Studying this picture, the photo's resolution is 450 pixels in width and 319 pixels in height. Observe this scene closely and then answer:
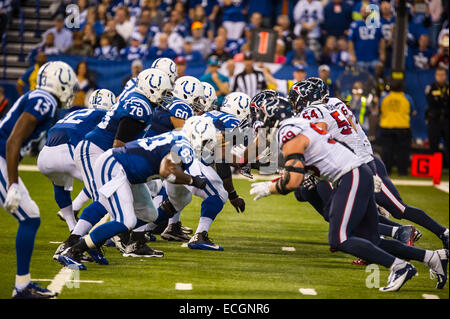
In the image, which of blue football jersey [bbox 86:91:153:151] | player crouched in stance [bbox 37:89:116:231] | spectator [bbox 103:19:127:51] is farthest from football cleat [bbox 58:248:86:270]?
spectator [bbox 103:19:127:51]

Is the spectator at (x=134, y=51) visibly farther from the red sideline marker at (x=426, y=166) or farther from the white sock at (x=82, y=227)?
the white sock at (x=82, y=227)

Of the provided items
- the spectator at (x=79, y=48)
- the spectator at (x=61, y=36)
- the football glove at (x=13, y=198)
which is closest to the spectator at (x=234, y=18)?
the spectator at (x=79, y=48)

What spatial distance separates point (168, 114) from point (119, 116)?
3.42 ft

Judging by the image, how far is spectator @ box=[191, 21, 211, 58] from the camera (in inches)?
661

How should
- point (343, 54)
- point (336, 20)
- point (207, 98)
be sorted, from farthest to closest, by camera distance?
point (336, 20) → point (343, 54) → point (207, 98)

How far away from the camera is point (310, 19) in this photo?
1725cm

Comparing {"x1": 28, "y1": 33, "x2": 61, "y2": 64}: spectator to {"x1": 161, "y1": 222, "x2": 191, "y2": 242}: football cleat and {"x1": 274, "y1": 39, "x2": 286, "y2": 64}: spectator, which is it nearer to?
{"x1": 274, "y1": 39, "x2": 286, "y2": 64}: spectator

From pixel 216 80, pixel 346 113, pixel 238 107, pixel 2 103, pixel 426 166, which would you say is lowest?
pixel 426 166

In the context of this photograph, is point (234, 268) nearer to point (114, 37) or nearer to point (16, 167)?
point (16, 167)

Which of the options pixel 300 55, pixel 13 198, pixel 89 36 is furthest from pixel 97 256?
pixel 89 36

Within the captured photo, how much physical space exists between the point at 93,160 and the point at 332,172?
7.18 feet

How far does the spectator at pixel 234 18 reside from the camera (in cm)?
1733

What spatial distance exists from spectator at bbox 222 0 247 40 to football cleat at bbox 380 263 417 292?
1167cm
